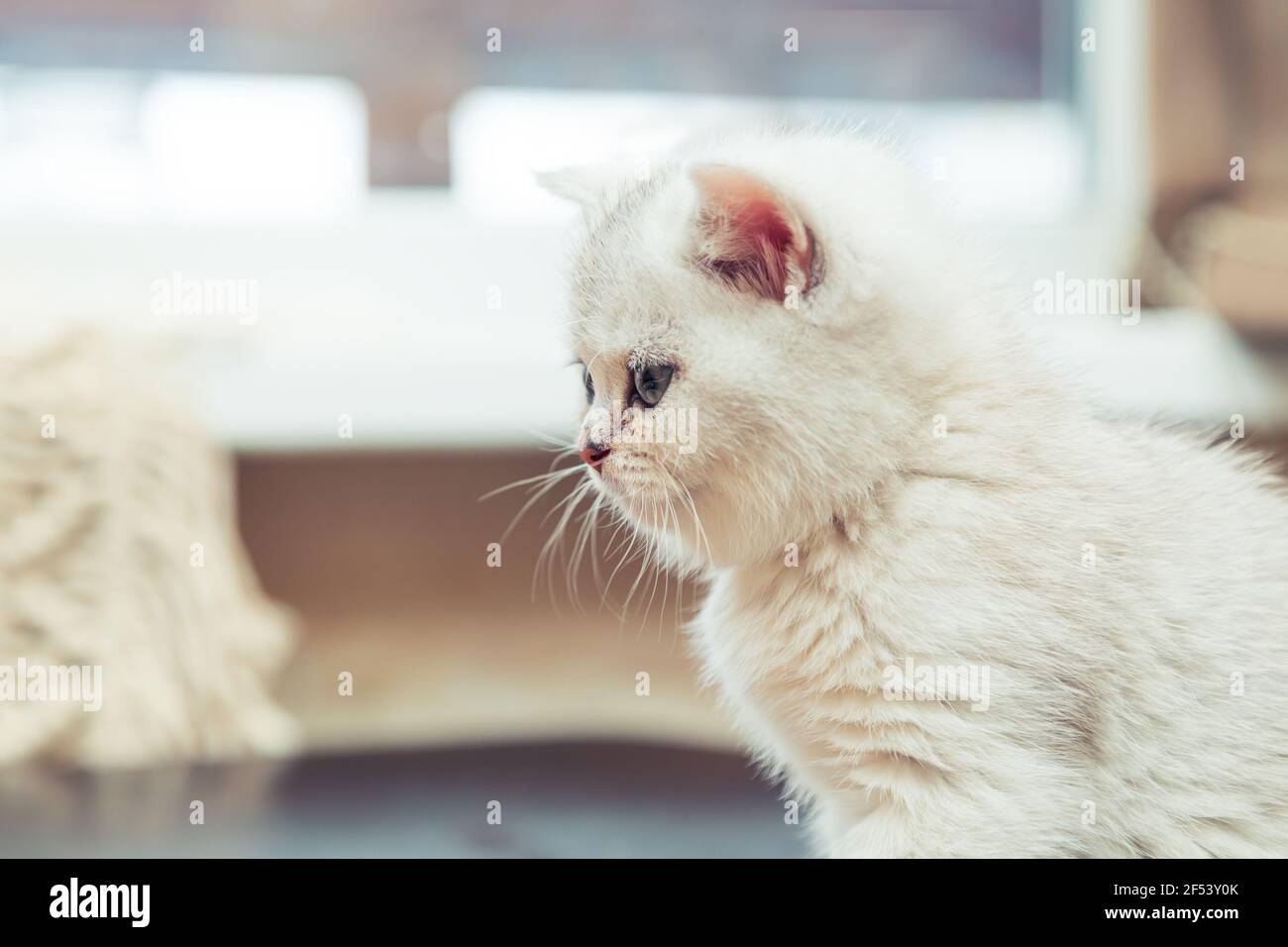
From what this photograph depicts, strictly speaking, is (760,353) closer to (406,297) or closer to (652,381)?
(652,381)

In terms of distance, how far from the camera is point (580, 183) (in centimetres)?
86

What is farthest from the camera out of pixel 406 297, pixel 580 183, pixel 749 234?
pixel 406 297

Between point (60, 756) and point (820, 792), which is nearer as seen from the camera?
point (820, 792)

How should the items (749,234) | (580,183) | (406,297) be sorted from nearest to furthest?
(749,234) < (580,183) < (406,297)

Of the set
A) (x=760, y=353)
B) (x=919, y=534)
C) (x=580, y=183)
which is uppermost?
(x=580, y=183)

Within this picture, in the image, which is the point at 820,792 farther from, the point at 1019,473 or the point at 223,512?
the point at 223,512

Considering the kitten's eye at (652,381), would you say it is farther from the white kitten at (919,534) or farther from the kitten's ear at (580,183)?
the kitten's ear at (580,183)

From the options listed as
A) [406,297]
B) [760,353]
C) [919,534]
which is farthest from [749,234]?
[406,297]

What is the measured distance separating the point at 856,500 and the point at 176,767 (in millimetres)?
925

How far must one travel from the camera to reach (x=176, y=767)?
1293mm

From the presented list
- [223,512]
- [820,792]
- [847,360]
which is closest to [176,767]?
[223,512]

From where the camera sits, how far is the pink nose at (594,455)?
74 centimetres

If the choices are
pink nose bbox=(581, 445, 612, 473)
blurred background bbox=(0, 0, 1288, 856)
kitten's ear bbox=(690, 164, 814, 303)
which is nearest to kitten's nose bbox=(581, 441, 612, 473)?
pink nose bbox=(581, 445, 612, 473)

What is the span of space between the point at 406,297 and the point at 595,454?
1121mm
